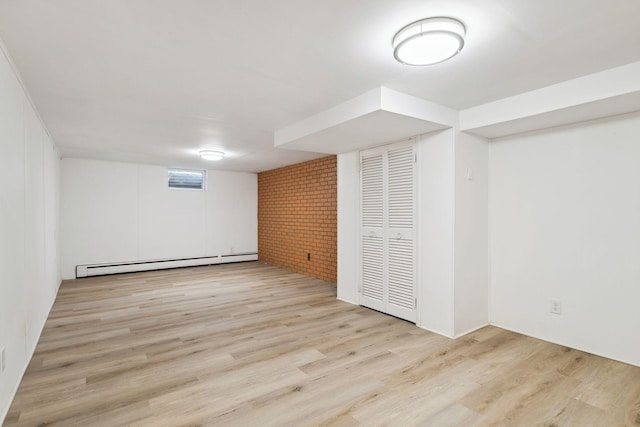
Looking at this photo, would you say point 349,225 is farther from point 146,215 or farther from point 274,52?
point 146,215

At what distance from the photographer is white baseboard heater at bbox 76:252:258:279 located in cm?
631

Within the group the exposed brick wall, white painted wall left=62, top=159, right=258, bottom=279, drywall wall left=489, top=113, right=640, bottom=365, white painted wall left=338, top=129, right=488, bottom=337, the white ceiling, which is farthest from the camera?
white painted wall left=62, top=159, right=258, bottom=279

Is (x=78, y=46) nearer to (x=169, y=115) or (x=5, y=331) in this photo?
(x=169, y=115)

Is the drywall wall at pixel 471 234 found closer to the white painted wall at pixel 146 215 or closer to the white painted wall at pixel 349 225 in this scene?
the white painted wall at pixel 349 225

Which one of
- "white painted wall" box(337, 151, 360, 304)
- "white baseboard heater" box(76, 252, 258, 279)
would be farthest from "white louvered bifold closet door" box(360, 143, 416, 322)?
"white baseboard heater" box(76, 252, 258, 279)

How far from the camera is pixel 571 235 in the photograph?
3.02m

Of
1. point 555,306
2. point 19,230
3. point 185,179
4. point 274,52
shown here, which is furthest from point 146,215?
point 555,306

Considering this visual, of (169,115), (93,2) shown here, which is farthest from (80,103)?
(93,2)

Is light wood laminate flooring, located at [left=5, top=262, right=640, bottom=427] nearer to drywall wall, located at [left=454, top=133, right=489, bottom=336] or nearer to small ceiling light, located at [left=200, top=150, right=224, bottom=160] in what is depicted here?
drywall wall, located at [left=454, top=133, right=489, bottom=336]

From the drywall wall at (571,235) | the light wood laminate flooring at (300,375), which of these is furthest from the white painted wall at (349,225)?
the drywall wall at (571,235)

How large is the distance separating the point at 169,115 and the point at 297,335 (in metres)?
2.68

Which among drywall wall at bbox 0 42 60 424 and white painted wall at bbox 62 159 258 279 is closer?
drywall wall at bbox 0 42 60 424

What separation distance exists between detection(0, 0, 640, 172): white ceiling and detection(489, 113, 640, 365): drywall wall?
2.60 feet

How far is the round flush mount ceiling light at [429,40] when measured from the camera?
5.69ft
